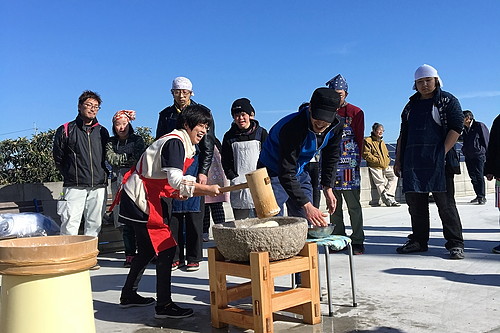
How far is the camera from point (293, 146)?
346 centimetres

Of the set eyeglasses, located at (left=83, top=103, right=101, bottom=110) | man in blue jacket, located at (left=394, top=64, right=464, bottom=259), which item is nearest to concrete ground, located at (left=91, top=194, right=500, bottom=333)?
man in blue jacket, located at (left=394, top=64, right=464, bottom=259)

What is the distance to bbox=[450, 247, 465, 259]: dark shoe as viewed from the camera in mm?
5154

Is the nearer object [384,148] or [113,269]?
[113,269]

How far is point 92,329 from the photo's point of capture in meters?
1.92

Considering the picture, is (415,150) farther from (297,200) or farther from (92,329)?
(92,329)

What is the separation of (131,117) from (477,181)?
8.41m

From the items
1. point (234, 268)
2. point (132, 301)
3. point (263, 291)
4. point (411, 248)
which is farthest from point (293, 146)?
point (411, 248)

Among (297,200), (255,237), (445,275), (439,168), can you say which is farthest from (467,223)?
(255,237)

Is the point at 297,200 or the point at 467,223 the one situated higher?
the point at 297,200

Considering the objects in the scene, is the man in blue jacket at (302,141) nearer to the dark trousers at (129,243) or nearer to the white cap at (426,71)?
the white cap at (426,71)

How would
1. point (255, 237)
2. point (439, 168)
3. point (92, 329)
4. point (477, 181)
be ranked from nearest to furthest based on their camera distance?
point (92, 329), point (255, 237), point (439, 168), point (477, 181)

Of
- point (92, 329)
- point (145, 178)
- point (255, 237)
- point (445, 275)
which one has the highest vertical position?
point (145, 178)

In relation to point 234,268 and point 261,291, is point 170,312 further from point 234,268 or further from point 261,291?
point 261,291

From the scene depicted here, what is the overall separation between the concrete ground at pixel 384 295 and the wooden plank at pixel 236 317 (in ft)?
0.32
